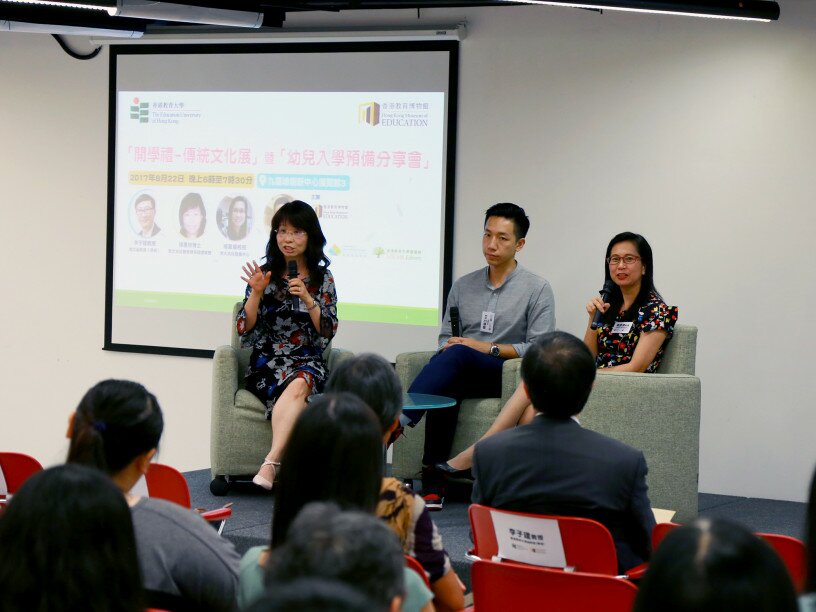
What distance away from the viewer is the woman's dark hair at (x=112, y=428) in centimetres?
208

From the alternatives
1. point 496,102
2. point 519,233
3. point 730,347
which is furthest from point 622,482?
point 496,102

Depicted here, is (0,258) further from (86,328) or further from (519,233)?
(519,233)

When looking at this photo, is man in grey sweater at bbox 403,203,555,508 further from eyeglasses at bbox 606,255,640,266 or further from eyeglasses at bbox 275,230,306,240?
eyeglasses at bbox 275,230,306,240

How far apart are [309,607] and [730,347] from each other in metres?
5.08

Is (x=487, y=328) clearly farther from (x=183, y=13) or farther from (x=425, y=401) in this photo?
(x=183, y=13)

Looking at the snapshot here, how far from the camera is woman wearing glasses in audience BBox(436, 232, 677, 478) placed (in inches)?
186

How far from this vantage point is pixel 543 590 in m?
2.13

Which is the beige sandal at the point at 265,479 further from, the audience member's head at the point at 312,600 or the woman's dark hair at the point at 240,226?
the audience member's head at the point at 312,600

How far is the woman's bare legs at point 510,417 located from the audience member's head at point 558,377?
1.97 m

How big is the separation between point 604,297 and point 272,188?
2.37 metres

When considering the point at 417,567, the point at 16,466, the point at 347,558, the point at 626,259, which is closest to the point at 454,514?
the point at 626,259

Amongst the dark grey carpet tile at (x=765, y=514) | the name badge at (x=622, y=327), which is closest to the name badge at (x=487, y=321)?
the name badge at (x=622, y=327)

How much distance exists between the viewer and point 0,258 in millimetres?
7000

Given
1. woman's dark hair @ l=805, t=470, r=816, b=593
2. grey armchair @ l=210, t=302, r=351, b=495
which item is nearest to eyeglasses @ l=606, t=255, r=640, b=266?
grey armchair @ l=210, t=302, r=351, b=495
